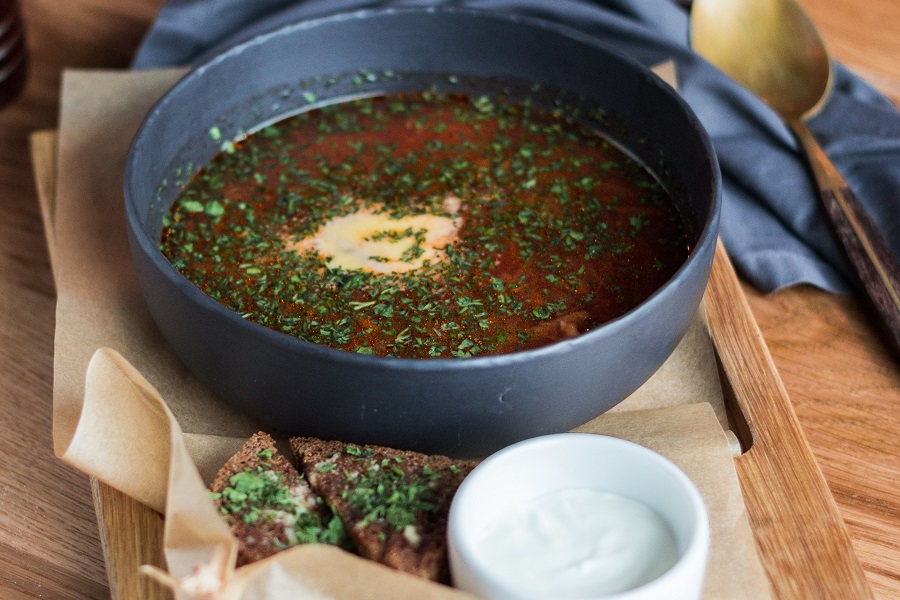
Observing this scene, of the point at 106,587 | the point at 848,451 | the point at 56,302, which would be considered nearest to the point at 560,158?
the point at 848,451

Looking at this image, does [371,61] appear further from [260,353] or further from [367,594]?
[367,594]

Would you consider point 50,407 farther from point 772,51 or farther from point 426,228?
point 772,51

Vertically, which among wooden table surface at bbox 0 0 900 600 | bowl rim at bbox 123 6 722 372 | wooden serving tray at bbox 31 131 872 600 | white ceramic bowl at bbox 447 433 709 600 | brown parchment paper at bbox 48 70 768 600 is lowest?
wooden table surface at bbox 0 0 900 600

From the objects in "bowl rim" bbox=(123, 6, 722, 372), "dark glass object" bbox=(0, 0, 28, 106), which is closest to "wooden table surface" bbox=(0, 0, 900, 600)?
"dark glass object" bbox=(0, 0, 28, 106)

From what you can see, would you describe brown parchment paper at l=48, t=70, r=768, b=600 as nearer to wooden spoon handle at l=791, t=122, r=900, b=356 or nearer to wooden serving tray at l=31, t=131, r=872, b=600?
wooden serving tray at l=31, t=131, r=872, b=600

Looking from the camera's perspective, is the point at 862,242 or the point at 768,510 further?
the point at 862,242

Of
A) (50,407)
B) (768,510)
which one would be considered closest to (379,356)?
(768,510)
